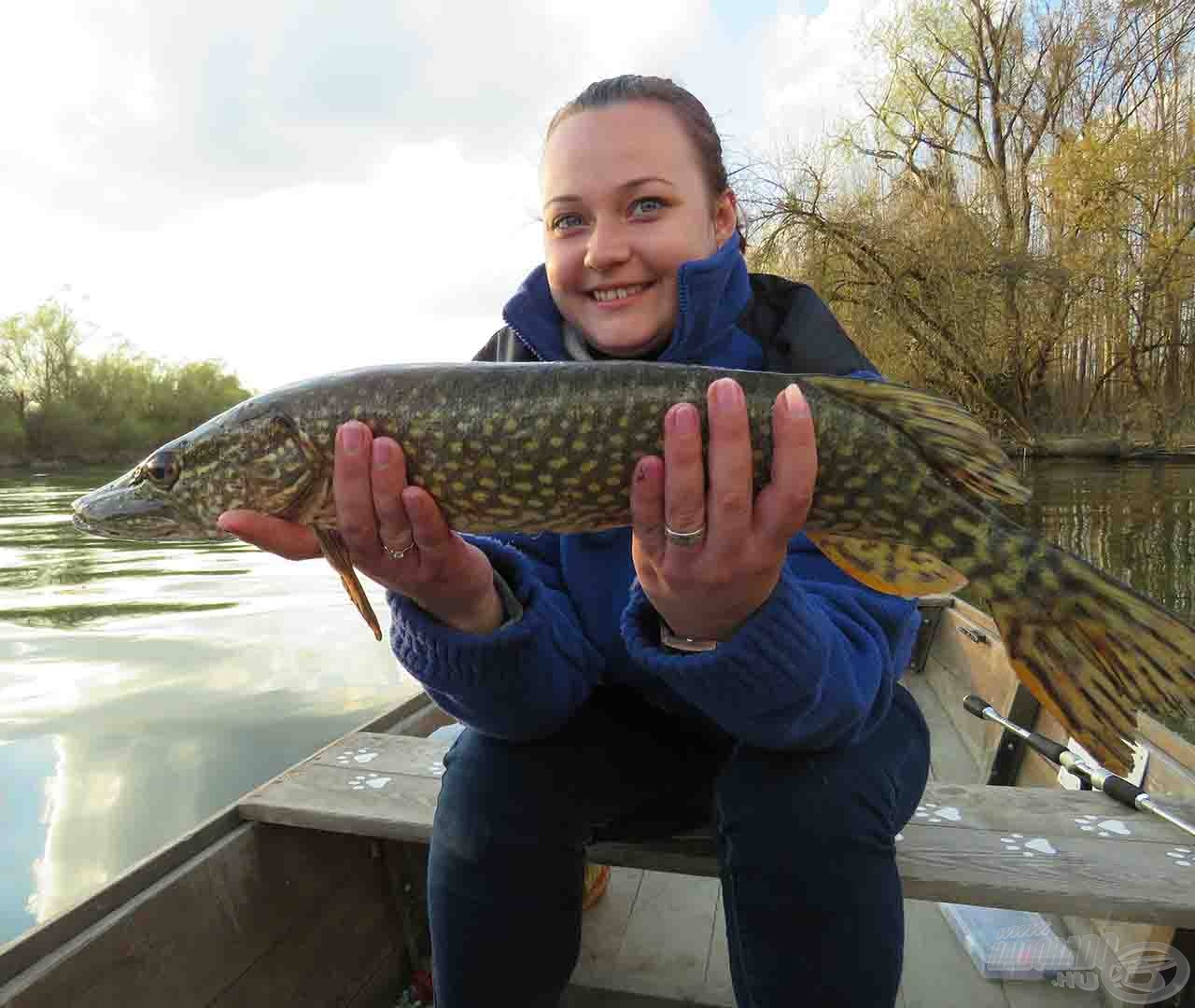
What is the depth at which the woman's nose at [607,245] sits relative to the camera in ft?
5.57

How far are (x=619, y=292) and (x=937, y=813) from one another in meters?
1.33

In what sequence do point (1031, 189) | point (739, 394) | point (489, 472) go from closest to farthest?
point (739, 394) < point (489, 472) < point (1031, 189)

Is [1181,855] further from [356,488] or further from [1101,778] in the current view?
[356,488]

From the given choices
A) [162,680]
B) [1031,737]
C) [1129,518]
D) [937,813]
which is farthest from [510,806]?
[1129,518]

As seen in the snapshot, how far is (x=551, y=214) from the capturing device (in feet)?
5.86

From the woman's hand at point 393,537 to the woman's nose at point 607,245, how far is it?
0.63 meters

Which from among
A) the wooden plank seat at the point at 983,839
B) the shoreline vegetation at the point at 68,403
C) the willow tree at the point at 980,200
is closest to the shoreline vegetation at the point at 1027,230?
the willow tree at the point at 980,200

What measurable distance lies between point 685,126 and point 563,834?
57.4 inches

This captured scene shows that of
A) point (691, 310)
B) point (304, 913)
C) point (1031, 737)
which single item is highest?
point (691, 310)

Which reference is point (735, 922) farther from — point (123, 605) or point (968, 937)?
point (123, 605)

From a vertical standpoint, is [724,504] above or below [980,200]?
below

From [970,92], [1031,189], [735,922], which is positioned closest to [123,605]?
[735,922]

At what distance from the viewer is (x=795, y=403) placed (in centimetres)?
127

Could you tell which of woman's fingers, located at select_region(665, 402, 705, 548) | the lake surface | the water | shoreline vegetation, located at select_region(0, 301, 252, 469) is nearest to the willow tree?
the lake surface
